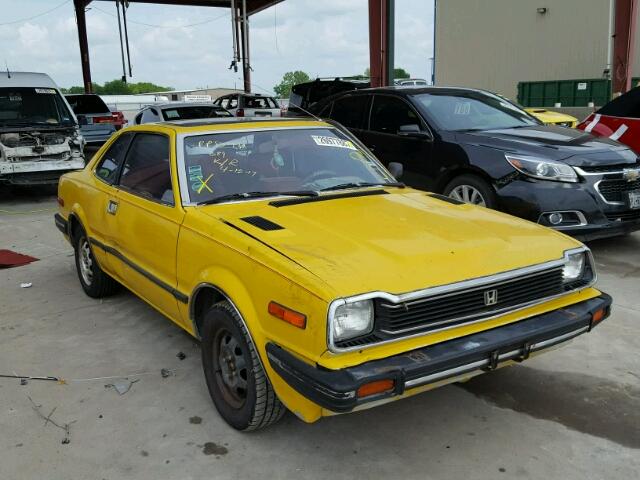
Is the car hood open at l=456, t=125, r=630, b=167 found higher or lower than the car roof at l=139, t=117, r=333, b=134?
lower

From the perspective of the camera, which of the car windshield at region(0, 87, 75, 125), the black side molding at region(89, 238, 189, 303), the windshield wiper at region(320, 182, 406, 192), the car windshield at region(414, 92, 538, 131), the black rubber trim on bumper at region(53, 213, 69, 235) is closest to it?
the black side molding at region(89, 238, 189, 303)

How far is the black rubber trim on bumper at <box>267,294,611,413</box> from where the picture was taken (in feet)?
7.53

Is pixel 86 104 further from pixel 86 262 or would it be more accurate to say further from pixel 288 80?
pixel 288 80

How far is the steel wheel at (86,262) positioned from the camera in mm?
4980

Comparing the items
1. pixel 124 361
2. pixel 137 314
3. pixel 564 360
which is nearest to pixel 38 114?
pixel 137 314

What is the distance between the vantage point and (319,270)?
2.50 meters

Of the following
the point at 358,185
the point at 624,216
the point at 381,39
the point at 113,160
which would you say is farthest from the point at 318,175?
the point at 381,39

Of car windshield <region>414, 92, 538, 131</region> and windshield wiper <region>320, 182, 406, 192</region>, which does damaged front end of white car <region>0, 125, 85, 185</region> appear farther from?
windshield wiper <region>320, 182, 406, 192</region>

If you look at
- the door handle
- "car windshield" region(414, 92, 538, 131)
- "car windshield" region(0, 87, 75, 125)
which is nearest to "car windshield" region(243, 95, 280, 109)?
"car windshield" region(0, 87, 75, 125)

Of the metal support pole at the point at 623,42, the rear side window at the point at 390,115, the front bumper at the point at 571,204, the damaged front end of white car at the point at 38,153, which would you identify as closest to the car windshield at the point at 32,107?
the damaged front end of white car at the point at 38,153

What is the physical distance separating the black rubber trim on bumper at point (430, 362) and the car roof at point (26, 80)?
9.92m

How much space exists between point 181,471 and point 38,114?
31.3 feet

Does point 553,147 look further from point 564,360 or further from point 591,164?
point 564,360

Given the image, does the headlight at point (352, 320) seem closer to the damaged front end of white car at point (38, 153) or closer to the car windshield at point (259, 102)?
the damaged front end of white car at point (38, 153)
